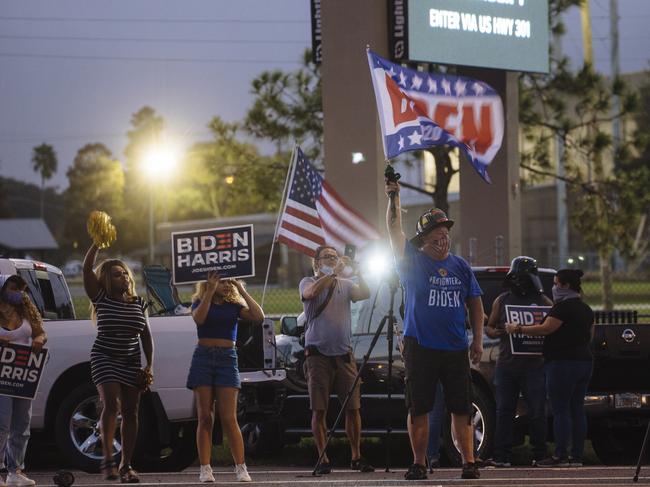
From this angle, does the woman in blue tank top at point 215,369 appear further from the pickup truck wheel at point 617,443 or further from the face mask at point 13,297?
the pickup truck wheel at point 617,443

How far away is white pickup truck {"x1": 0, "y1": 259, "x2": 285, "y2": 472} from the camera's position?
36.4ft

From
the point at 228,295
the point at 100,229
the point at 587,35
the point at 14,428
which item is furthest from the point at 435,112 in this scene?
the point at 587,35

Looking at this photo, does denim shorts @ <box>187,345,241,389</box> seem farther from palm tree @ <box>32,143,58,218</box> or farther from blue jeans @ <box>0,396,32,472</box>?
palm tree @ <box>32,143,58,218</box>

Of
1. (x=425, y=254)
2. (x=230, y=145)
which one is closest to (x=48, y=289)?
(x=425, y=254)

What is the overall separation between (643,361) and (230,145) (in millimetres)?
17090

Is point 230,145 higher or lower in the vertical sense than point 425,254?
higher

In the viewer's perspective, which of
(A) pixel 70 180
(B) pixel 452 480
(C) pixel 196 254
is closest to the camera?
(B) pixel 452 480

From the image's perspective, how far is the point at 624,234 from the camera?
26.7 m

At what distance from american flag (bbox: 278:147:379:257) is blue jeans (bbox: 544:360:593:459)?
3.23m

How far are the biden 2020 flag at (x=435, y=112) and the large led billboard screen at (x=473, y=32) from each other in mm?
984

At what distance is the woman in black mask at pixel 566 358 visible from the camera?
1100 cm

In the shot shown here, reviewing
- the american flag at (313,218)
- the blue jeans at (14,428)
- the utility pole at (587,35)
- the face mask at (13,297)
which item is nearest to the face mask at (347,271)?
the american flag at (313,218)

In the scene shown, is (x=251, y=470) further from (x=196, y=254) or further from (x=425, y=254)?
(x=425, y=254)

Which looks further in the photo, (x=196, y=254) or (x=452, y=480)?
(x=196, y=254)
